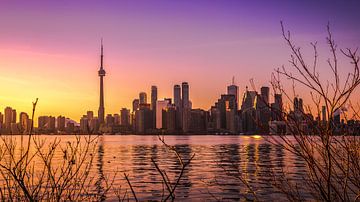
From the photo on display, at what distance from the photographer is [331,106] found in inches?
213

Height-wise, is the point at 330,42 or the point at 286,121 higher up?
the point at 330,42

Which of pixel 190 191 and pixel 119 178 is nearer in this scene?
pixel 190 191

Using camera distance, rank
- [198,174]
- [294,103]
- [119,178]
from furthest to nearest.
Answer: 1. [198,174]
2. [119,178]
3. [294,103]

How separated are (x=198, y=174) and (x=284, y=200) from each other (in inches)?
639

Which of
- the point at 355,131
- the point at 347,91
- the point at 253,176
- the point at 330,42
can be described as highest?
the point at 330,42

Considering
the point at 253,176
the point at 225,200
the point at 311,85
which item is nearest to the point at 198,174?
the point at 253,176

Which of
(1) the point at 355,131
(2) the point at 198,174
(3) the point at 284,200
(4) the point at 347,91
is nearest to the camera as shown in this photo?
(4) the point at 347,91

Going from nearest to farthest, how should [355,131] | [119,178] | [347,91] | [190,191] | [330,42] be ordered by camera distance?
[347,91]
[330,42]
[355,131]
[190,191]
[119,178]

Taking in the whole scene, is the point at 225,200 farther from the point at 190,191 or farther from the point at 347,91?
the point at 347,91

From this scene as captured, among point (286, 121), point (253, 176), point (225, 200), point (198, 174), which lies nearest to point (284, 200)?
point (225, 200)

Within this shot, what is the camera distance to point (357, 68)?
214 inches

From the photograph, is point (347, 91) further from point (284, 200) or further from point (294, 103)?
point (284, 200)

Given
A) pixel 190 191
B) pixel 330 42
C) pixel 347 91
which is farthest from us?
pixel 190 191

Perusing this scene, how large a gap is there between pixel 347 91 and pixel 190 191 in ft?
77.1
